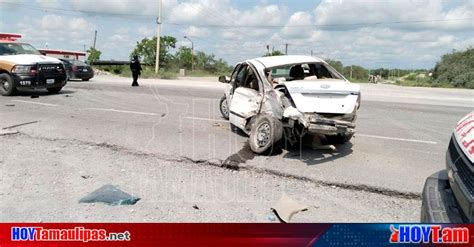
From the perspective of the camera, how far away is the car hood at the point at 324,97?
17.5 feet

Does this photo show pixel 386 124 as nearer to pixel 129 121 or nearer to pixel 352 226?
pixel 129 121

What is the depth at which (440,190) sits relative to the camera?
277cm

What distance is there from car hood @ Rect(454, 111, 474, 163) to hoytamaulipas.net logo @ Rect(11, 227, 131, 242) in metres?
2.31

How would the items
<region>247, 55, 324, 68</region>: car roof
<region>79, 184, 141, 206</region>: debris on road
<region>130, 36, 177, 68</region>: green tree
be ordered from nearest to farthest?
<region>79, 184, 141, 206</region>: debris on road
<region>247, 55, 324, 68</region>: car roof
<region>130, 36, 177, 68</region>: green tree

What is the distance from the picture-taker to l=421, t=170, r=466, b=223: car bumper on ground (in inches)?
94.1

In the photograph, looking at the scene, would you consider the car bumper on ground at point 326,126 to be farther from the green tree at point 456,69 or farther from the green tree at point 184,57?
the green tree at point 184,57

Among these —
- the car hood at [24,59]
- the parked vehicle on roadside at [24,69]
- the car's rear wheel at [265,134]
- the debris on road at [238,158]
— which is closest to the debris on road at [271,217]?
the debris on road at [238,158]

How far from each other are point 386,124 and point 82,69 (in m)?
19.3

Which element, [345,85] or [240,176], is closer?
[240,176]

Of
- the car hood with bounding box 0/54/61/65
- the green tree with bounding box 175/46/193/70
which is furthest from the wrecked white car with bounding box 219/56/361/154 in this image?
the green tree with bounding box 175/46/193/70

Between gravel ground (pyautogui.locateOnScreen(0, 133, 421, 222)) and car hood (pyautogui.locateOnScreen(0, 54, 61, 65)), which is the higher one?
car hood (pyautogui.locateOnScreen(0, 54, 61, 65))

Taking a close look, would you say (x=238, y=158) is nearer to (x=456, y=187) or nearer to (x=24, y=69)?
(x=456, y=187)

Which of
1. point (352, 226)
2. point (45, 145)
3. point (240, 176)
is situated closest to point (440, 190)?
point (352, 226)

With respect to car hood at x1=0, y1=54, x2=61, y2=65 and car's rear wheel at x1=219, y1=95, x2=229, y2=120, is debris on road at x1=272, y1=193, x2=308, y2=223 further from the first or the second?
car hood at x1=0, y1=54, x2=61, y2=65
